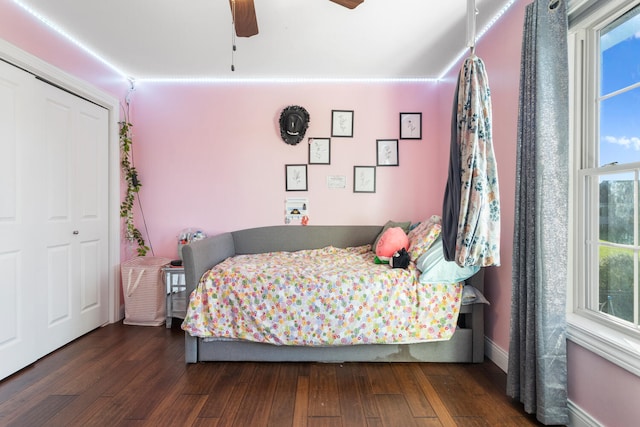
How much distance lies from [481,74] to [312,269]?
60.7 inches

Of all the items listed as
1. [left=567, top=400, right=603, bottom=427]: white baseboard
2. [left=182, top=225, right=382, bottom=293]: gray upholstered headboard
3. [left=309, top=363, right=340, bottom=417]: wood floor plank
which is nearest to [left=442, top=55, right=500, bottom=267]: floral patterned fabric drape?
[left=567, top=400, right=603, bottom=427]: white baseboard

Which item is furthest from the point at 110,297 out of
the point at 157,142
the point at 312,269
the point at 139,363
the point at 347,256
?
the point at 347,256

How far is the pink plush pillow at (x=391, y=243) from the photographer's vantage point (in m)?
2.46

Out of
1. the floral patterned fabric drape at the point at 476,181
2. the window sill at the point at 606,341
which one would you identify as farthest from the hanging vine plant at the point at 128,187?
the window sill at the point at 606,341

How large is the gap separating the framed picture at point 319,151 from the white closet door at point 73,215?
A: 6.18 feet

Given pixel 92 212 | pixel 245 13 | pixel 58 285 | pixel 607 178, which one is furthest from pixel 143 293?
pixel 607 178

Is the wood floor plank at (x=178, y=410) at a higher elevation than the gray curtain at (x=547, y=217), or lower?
lower

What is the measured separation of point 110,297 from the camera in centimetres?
289

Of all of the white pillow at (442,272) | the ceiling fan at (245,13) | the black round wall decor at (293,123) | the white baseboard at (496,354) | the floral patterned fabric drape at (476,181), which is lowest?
the white baseboard at (496,354)

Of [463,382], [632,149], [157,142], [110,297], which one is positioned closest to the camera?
[632,149]

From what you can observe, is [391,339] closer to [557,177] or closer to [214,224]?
[557,177]

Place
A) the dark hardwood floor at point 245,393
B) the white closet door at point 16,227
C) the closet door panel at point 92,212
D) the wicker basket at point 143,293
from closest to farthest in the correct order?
the dark hardwood floor at point 245,393 < the white closet door at point 16,227 < the closet door panel at point 92,212 < the wicker basket at point 143,293

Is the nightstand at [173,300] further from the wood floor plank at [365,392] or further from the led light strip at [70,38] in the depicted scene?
the led light strip at [70,38]

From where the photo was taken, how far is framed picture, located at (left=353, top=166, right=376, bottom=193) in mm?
3205
